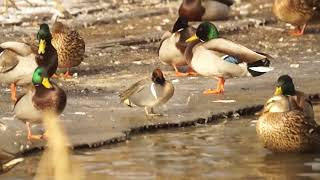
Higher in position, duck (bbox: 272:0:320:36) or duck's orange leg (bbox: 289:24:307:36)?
duck (bbox: 272:0:320:36)

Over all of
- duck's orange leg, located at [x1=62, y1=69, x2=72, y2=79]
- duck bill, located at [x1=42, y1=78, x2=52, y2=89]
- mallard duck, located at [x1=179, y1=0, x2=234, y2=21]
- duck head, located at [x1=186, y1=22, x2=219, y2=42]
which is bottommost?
mallard duck, located at [x1=179, y1=0, x2=234, y2=21]

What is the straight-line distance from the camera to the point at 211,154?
742 centimetres

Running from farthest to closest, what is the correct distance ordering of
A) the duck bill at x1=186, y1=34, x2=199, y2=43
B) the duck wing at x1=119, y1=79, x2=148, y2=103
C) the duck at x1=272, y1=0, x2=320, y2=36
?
1. the duck at x1=272, y1=0, x2=320, y2=36
2. the duck bill at x1=186, y1=34, x2=199, y2=43
3. the duck wing at x1=119, y1=79, x2=148, y2=103

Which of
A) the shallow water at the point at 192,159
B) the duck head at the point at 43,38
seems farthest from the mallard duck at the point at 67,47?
the shallow water at the point at 192,159

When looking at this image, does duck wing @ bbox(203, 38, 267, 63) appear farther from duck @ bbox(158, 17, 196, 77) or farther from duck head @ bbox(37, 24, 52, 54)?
duck head @ bbox(37, 24, 52, 54)

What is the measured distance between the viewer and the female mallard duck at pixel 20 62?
10.2 metres

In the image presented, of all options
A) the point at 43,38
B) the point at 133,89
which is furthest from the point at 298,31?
the point at 133,89

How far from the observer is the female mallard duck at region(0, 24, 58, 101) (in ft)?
33.5

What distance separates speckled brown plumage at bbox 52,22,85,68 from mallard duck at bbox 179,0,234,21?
4.29m

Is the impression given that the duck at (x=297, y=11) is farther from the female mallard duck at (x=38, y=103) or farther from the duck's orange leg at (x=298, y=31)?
the female mallard duck at (x=38, y=103)

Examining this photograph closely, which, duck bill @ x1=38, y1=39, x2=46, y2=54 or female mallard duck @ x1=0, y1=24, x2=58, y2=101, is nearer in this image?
female mallard duck @ x1=0, y1=24, x2=58, y2=101

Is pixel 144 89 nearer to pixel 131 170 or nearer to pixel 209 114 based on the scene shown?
pixel 209 114

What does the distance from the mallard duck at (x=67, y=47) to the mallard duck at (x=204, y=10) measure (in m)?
4.29

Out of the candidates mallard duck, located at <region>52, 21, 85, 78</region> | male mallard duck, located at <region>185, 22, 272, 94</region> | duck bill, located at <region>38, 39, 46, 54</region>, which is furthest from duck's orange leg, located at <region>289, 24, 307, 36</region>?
duck bill, located at <region>38, 39, 46, 54</region>
